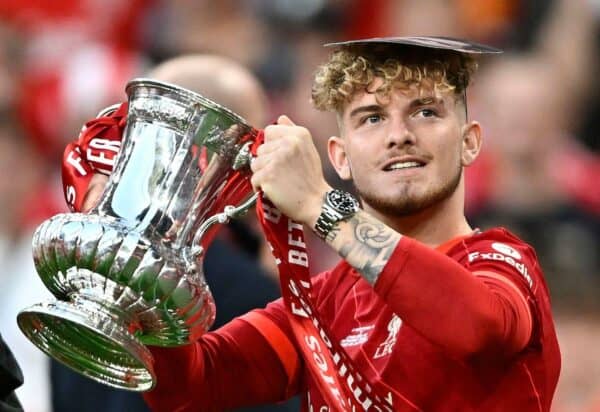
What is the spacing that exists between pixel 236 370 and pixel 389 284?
Result: 25.3 inches

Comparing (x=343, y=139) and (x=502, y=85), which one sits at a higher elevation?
(x=343, y=139)

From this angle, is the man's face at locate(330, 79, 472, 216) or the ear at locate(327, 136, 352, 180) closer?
the man's face at locate(330, 79, 472, 216)

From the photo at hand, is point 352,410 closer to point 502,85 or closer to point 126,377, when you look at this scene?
point 126,377

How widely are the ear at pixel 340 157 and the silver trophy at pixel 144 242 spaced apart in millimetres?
317

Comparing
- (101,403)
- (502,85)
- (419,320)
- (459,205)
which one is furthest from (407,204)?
(502,85)

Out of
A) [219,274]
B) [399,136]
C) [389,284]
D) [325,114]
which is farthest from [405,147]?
[325,114]

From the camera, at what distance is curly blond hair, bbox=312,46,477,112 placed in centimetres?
323

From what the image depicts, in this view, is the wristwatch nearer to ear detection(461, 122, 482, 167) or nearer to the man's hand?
the man's hand

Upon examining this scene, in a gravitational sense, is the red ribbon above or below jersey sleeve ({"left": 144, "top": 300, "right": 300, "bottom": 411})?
above

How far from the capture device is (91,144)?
337 centimetres

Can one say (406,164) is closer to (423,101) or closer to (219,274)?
(423,101)

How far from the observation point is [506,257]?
3143 millimetres

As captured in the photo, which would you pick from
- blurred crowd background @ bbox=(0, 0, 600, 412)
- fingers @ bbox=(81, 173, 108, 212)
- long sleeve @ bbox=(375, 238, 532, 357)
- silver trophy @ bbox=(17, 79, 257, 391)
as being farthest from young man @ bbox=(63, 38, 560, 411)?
blurred crowd background @ bbox=(0, 0, 600, 412)

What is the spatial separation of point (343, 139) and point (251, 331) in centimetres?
48
